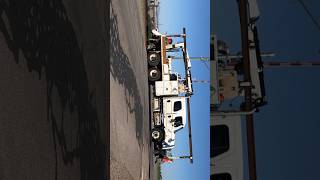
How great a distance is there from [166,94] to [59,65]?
41.1ft

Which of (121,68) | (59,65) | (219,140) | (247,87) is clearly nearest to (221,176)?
(219,140)

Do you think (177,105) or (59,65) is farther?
(177,105)

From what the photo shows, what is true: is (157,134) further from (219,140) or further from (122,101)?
(219,140)

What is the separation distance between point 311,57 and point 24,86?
3.26m

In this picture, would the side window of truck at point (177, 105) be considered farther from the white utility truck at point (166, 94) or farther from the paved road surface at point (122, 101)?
the paved road surface at point (122, 101)

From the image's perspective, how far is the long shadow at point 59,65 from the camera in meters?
3.25

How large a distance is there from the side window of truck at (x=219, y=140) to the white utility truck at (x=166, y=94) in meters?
10.3

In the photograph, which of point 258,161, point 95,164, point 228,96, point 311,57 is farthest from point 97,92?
point 311,57

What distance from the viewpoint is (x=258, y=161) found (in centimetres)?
537

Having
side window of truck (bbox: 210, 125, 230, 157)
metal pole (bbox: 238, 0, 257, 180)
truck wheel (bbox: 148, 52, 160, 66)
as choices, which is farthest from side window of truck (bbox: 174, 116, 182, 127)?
metal pole (bbox: 238, 0, 257, 180)

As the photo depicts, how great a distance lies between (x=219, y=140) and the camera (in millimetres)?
6215

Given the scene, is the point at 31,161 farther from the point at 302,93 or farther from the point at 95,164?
the point at 302,93

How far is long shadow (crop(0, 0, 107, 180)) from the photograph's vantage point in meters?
3.25

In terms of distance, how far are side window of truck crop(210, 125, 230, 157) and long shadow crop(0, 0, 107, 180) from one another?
1.42 meters
